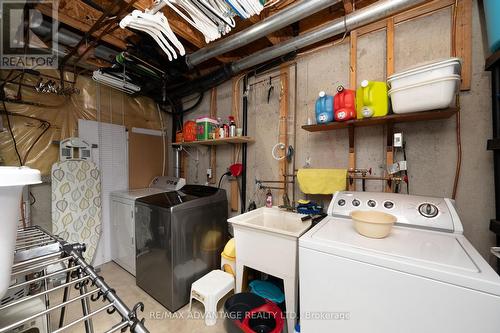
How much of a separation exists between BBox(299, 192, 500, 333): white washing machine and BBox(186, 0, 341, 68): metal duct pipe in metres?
1.66

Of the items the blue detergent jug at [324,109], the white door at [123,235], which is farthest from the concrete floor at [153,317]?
the blue detergent jug at [324,109]

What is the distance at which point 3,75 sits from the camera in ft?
6.86

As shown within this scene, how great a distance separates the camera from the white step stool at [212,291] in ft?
5.63

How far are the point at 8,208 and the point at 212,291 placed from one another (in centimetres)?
153

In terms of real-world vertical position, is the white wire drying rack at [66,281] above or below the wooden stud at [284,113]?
below

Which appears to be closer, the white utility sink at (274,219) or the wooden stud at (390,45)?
the wooden stud at (390,45)

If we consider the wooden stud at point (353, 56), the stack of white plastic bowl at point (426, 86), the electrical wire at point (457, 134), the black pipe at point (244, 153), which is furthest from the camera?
the black pipe at point (244, 153)

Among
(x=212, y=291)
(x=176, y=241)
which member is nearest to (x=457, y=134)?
(x=212, y=291)

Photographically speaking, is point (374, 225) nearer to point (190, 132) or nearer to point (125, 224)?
point (190, 132)

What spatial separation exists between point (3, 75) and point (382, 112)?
366 centimetres

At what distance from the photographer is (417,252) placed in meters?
0.97

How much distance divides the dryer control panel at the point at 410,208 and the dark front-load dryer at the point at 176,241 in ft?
4.22

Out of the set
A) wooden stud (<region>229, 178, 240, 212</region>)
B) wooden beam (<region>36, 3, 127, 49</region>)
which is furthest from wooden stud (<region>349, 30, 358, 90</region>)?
wooden beam (<region>36, 3, 127, 49</region>)

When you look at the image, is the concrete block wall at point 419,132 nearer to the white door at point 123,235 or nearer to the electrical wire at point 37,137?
the white door at point 123,235
